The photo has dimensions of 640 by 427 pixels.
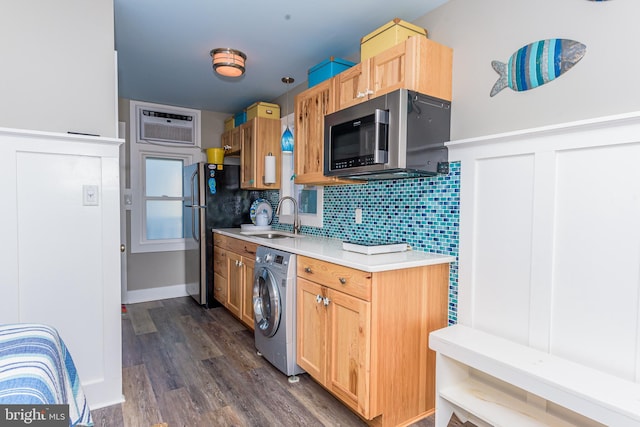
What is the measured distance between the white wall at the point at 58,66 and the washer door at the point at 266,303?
137 centimetres

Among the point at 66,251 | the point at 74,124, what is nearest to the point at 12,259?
the point at 66,251

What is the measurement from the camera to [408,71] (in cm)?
193

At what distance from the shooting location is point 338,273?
1.92m

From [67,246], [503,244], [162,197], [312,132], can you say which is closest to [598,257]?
[503,244]

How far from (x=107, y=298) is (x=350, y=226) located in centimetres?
177

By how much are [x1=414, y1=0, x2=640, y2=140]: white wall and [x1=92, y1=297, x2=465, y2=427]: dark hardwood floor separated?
172cm

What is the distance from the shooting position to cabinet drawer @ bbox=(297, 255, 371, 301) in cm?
174

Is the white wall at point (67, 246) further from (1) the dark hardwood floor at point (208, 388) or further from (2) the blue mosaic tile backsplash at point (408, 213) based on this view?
(2) the blue mosaic tile backsplash at point (408, 213)

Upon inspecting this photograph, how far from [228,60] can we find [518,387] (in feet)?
9.51

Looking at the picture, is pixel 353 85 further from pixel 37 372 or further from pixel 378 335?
pixel 37 372

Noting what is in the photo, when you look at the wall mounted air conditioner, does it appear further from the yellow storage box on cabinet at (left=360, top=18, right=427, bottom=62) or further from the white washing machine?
the yellow storage box on cabinet at (left=360, top=18, right=427, bottom=62)

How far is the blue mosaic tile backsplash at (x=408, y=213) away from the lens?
2.05 m

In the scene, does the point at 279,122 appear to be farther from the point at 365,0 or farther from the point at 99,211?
the point at 99,211

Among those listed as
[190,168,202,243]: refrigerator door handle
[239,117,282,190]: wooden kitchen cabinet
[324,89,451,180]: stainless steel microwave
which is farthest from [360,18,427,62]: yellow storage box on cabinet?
[190,168,202,243]: refrigerator door handle
